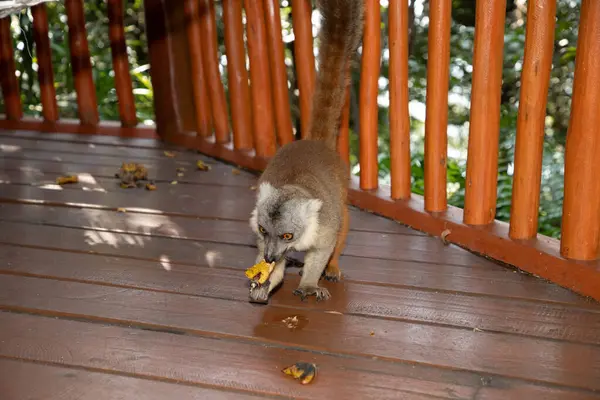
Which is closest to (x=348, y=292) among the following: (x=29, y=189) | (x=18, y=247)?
(x=18, y=247)

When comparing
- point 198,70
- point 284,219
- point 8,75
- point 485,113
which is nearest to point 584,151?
point 485,113

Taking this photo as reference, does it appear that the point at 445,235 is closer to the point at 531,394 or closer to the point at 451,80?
the point at 531,394

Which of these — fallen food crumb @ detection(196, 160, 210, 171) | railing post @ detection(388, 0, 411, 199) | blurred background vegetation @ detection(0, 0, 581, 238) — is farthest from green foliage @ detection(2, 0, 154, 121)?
railing post @ detection(388, 0, 411, 199)

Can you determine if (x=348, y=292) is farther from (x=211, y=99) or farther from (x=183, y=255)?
(x=211, y=99)

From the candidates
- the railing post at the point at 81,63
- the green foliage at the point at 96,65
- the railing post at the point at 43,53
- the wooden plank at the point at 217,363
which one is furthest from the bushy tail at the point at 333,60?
the green foliage at the point at 96,65

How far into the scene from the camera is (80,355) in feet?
7.54

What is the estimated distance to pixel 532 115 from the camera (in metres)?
2.81

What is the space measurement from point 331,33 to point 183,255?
1206 mm

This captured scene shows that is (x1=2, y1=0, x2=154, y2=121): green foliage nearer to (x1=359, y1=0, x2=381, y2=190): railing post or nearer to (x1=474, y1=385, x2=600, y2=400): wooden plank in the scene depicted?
(x1=359, y1=0, x2=381, y2=190): railing post

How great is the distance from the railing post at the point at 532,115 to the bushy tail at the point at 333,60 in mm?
814

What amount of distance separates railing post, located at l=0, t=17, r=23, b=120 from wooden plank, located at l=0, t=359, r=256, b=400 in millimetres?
3794

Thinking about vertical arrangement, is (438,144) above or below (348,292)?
above

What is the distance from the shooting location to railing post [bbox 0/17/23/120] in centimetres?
539

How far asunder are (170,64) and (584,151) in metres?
3.17
